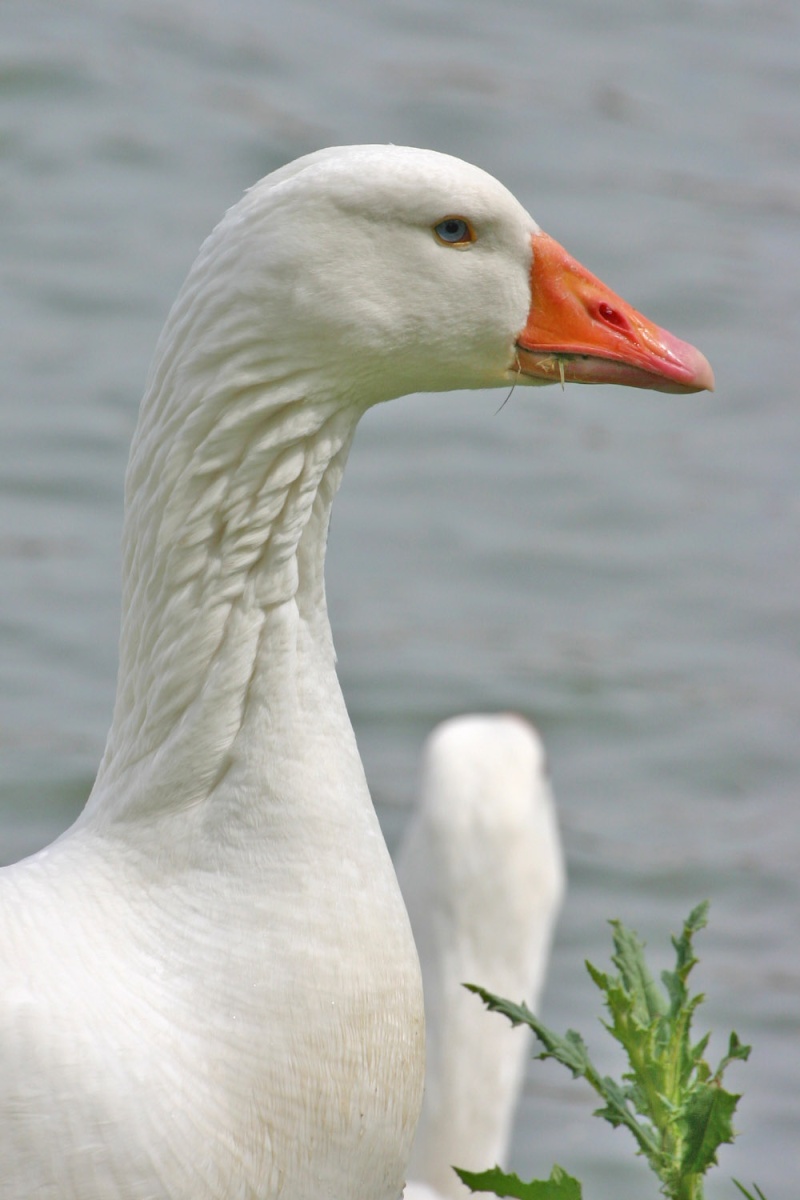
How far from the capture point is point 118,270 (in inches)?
389

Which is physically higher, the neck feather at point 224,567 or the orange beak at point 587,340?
the orange beak at point 587,340

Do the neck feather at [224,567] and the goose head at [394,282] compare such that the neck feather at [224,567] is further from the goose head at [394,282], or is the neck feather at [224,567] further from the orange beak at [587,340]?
the orange beak at [587,340]

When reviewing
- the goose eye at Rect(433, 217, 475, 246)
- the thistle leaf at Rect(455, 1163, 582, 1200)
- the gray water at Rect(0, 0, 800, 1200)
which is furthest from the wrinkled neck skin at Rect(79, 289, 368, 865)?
the gray water at Rect(0, 0, 800, 1200)

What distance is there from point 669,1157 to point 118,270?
25.7 feet

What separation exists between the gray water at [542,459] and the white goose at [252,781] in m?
3.33

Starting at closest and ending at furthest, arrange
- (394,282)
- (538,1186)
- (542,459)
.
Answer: (538,1186)
(394,282)
(542,459)

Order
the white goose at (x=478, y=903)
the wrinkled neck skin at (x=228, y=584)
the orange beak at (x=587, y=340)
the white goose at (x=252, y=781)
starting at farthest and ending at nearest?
the white goose at (x=478, y=903) → the orange beak at (x=587, y=340) → the wrinkled neck skin at (x=228, y=584) → the white goose at (x=252, y=781)

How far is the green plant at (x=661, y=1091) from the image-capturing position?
2.63 meters

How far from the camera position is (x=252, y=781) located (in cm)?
295

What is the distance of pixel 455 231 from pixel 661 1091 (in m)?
→ 1.36

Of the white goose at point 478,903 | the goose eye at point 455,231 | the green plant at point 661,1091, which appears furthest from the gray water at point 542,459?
the goose eye at point 455,231

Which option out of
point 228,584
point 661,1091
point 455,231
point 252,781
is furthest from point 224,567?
point 661,1091

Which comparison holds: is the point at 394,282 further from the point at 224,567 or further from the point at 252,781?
the point at 252,781

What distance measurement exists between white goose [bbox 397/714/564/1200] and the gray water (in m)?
0.85
